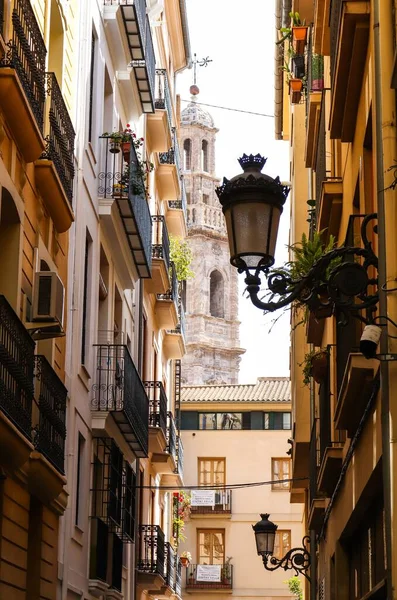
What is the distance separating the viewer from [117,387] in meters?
19.9

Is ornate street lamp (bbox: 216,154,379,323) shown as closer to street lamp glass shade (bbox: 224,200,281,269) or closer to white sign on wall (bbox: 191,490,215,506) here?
street lamp glass shade (bbox: 224,200,281,269)

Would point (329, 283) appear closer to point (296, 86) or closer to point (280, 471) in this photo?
point (296, 86)

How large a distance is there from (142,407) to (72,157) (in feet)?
24.0

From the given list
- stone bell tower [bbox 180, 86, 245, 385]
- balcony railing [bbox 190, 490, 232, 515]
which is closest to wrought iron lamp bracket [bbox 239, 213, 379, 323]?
balcony railing [bbox 190, 490, 232, 515]

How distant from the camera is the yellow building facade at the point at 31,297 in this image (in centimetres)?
1183

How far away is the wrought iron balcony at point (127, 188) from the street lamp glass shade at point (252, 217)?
42.4 feet

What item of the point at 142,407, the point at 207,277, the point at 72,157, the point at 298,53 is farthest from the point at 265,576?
the point at 207,277

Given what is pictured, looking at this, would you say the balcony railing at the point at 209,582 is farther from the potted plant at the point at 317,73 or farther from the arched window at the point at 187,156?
the arched window at the point at 187,156

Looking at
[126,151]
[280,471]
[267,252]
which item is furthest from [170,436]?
[267,252]

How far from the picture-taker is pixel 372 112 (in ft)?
30.9

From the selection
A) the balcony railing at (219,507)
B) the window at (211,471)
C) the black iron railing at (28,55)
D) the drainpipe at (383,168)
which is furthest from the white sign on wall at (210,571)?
the drainpipe at (383,168)

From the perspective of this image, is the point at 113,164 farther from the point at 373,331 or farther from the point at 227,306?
the point at 227,306

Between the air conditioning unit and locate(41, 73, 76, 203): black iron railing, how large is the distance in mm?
1583

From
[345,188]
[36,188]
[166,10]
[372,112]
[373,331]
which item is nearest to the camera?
[373,331]
